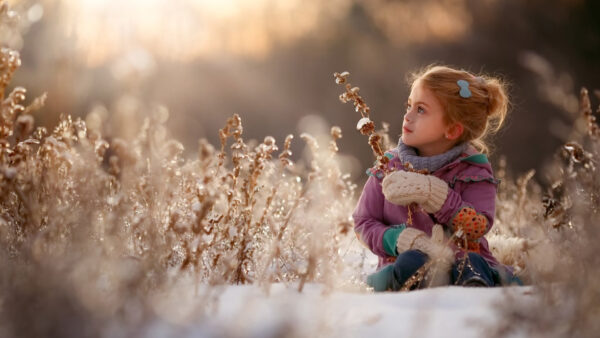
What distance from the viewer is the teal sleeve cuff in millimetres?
3033

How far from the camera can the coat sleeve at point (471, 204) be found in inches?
115

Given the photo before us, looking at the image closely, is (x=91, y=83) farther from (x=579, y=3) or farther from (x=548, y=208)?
(x=579, y=3)

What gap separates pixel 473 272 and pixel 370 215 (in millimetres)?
714

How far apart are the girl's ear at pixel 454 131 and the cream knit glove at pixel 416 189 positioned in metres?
0.45

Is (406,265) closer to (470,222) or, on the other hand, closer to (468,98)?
(470,222)

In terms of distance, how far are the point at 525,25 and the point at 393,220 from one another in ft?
40.9

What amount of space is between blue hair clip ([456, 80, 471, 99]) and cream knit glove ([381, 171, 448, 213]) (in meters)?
0.59

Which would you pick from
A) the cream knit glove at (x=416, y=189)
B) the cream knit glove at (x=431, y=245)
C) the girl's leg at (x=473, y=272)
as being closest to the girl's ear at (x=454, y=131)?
the cream knit glove at (x=416, y=189)

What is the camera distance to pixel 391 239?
3.05 m

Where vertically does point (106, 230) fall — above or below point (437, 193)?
above

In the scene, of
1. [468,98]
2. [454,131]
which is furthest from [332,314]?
[468,98]

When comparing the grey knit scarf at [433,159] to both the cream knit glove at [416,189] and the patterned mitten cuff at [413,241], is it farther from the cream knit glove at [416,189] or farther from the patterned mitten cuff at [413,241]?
the patterned mitten cuff at [413,241]

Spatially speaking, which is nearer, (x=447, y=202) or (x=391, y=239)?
(x=447, y=202)

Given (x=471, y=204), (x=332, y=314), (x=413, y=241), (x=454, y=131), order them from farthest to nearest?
(x=454, y=131), (x=471, y=204), (x=413, y=241), (x=332, y=314)
